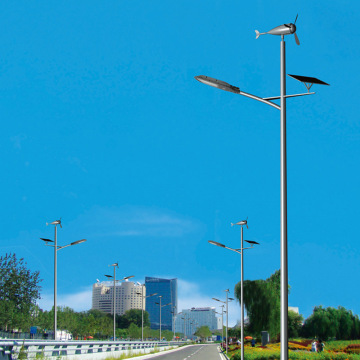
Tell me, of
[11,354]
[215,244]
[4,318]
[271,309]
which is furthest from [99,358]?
[4,318]

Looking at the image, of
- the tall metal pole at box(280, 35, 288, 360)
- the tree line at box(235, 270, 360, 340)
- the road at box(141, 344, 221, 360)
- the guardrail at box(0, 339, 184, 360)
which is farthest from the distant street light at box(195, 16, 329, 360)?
the tree line at box(235, 270, 360, 340)

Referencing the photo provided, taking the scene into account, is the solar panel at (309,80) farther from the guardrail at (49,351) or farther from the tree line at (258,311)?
the tree line at (258,311)

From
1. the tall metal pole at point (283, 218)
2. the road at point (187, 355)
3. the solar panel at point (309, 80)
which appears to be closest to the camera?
the tall metal pole at point (283, 218)

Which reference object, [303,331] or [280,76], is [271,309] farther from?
[280,76]

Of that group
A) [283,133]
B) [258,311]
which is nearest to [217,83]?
[283,133]

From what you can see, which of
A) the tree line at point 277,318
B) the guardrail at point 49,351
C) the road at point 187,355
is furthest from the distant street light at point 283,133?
the tree line at point 277,318

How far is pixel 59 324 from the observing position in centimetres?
12800

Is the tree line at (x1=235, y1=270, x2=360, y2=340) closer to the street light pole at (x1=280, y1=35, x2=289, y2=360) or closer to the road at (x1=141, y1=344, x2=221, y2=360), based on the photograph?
the road at (x1=141, y1=344, x2=221, y2=360)

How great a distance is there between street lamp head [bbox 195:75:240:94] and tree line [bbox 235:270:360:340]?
4540 cm

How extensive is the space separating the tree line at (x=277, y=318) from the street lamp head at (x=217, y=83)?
4540 cm

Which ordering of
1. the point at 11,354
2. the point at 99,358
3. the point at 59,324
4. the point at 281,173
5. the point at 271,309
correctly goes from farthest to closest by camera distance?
1. the point at 59,324
2. the point at 271,309
3. the point at 99,358
4. the point at 11,354
5. the point at 281,173

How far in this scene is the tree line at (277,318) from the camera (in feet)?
184

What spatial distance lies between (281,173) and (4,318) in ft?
223

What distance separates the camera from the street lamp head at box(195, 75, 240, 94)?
12657 mm
